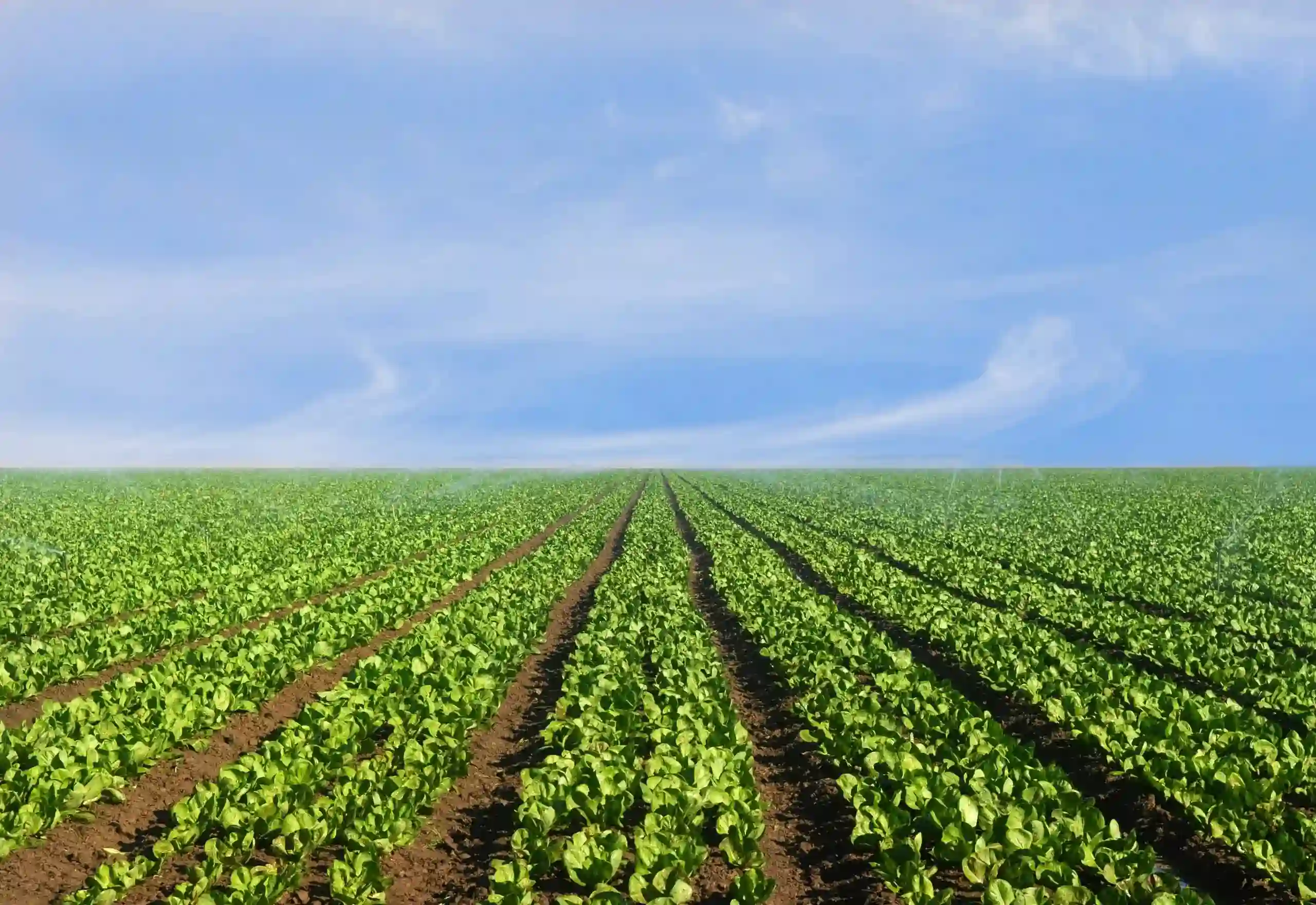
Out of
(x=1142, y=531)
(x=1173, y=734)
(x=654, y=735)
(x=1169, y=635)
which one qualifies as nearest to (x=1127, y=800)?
(x=1173, y=734)

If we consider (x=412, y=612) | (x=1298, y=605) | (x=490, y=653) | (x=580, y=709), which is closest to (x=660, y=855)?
(x=580, y=709)

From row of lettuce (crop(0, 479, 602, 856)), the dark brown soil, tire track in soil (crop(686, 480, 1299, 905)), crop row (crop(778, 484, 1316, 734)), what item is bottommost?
tire track in soil (crop(686, 480, 1299, 905))

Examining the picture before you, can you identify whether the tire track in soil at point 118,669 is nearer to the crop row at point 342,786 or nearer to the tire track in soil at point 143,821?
the tire track in soil at point 143,821

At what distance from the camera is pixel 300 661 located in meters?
10.8

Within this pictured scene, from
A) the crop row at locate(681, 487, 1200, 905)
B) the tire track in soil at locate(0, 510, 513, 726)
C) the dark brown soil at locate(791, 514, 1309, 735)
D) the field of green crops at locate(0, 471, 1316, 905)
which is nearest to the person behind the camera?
the crop row at locate(681, 487, 1200, 905)

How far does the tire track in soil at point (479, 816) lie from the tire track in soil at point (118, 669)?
445cm

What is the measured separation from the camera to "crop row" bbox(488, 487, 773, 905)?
5539 millimetres

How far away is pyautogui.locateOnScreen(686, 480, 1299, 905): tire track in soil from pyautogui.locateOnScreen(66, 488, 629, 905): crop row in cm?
546

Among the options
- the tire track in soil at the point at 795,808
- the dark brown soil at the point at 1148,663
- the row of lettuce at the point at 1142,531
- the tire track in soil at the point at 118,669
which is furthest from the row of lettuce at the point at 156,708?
the row of lettuce at the point at 1142,531

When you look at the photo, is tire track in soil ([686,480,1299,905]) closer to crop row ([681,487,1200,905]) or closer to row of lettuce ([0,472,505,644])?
crop row ([681,487,1200,905])

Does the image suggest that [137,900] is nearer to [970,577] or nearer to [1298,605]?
[970,577]

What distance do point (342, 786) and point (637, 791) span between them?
2426 millimetres

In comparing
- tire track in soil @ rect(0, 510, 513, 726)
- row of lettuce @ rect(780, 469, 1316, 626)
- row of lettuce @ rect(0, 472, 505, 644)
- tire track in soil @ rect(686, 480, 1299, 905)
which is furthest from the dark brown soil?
row of lettuce @ rect(0, 472, 505, 644)

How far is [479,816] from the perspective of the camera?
7012 mm
